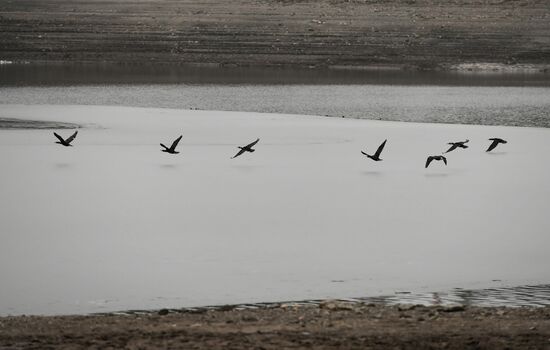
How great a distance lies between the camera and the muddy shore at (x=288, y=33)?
130ft

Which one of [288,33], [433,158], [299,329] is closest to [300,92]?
[288,33]

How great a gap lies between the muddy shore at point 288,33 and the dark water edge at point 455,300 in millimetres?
30978

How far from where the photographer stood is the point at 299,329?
6.75m

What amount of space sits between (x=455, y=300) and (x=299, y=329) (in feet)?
5.03

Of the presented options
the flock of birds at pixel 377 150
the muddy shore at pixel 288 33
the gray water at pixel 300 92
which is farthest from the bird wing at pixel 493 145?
the muddy shore at pixel 288 33

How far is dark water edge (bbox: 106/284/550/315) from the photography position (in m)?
7.61

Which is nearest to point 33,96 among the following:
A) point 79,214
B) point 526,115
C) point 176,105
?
point 176,105

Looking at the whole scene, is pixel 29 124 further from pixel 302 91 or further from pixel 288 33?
pixel 288 33

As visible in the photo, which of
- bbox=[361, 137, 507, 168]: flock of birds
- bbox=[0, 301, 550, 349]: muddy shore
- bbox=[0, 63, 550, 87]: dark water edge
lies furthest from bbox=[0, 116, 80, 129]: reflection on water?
bbox=[0, 301, 550, 349]: muddy shore

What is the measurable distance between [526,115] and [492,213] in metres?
13.4

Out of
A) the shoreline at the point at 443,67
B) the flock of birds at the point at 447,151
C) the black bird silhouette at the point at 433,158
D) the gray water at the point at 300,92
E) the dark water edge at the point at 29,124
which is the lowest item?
the black bird silhouette at the point at 433,158

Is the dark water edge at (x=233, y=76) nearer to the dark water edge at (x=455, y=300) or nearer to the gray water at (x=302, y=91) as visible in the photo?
the gray water at (x=302, y=91)

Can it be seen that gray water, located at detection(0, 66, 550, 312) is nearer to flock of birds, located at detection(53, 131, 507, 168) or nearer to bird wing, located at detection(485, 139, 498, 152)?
flock of birds, located at detection(53, 131, 507, 168)

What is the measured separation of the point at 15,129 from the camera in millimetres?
19797
